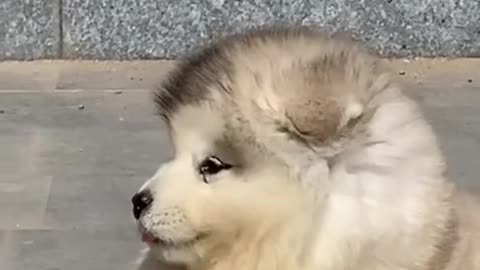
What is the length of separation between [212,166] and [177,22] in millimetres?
3412

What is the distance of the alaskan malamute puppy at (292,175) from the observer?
2525 millimetres

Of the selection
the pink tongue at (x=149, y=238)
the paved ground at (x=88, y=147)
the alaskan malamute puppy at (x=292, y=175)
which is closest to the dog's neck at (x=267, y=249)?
the alaskan malamute puppy at (x=292, y=175)

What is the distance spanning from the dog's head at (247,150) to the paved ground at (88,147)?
1384 mm

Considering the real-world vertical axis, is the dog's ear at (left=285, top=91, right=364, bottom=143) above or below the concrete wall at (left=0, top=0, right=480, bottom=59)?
above

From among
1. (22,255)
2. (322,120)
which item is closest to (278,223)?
(322,120)

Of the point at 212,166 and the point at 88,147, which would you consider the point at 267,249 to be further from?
the point at 88,147

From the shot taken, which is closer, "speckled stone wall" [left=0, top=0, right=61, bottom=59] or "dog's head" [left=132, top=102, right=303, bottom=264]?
"dog's head" [left=132, top=102, right=303, bottom=264]

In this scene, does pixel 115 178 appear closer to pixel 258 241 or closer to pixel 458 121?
pixel 458 121

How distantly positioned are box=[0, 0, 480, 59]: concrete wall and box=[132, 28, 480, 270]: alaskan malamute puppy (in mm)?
3273

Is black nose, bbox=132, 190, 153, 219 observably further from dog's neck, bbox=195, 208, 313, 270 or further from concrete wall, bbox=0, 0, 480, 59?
A: concrete wall, bbox=0, 0, 480, 59

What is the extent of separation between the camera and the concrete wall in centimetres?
587

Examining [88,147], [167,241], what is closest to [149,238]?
[167,241]

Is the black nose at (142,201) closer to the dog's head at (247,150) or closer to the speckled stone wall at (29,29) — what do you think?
the dog's head at (247,150)

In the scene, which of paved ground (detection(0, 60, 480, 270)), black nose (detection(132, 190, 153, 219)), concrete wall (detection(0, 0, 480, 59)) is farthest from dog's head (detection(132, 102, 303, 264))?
concrete wall (detection(0, 0, 480, 59))
